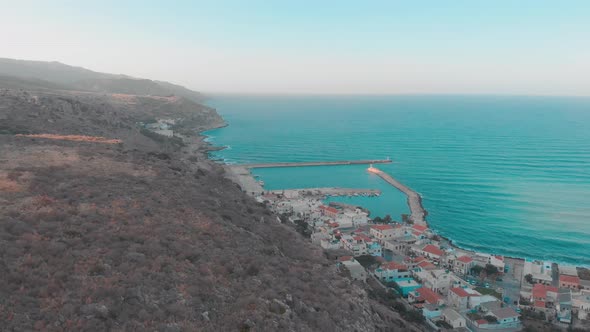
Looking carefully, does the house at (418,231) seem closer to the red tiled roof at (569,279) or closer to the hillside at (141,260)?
the red tiled roof at (569,279)

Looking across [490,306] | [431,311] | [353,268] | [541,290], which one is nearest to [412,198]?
[541,290]

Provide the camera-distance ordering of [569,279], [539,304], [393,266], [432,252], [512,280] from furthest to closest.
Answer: [432,252] → [512,280] → [393,266] → [569,279] → [539,304]

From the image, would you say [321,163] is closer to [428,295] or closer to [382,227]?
[382,227]

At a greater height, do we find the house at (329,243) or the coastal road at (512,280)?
the house at (329,243)

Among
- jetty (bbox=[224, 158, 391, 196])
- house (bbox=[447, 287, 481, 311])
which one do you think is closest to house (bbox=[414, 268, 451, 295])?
house (bbox=[447, 287, 481, 311])

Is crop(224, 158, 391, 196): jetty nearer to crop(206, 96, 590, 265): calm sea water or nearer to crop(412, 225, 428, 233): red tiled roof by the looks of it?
crop(206, 96, 590, 265): calm sea water

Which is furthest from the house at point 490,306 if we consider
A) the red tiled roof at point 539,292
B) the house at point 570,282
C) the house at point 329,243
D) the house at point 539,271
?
the house at point 329,243
